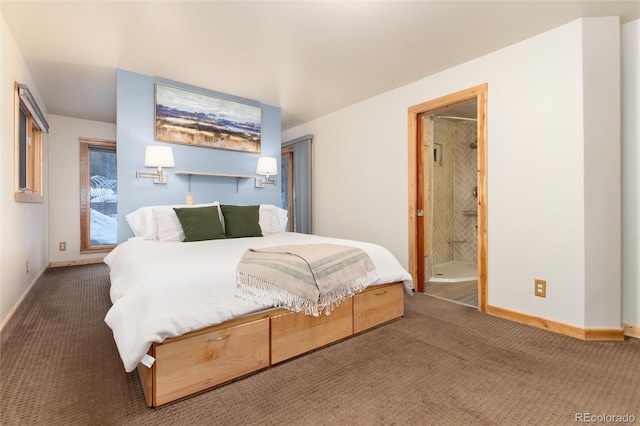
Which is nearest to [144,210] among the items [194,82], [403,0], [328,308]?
[194,82]

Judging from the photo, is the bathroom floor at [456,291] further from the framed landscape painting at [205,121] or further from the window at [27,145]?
the window at [27,145]

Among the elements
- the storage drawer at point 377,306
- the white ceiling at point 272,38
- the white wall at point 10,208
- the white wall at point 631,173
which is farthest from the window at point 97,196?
the white wall at point 631,173

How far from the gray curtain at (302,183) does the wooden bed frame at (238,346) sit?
2.92 metres

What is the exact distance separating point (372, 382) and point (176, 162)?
3.18m

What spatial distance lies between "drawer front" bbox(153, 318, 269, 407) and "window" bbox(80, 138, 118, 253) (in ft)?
15.6

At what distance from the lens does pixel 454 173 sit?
5.46 metres

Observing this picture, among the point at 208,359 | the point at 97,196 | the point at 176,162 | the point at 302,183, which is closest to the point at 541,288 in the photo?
the point at 208,359

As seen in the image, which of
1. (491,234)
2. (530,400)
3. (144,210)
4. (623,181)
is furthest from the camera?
(144,210)

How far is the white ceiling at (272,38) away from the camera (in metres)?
2.25

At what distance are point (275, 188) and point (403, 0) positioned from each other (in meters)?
2.82

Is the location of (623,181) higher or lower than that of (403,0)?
lower

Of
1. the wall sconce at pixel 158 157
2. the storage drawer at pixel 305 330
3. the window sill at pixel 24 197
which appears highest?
the wall sconce at pixel 158 157

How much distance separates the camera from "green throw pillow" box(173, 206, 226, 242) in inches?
114

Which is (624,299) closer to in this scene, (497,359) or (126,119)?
(497,359)
